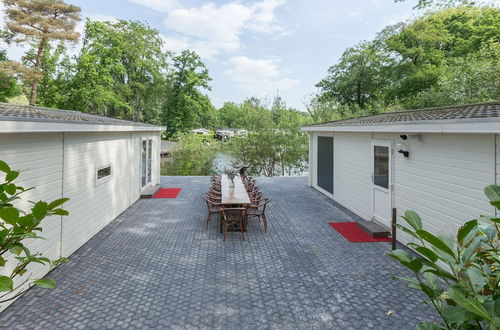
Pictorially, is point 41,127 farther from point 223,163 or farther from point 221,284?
point 223,163

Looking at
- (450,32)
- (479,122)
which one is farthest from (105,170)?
(450,32)

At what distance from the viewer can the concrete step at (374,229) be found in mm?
6078

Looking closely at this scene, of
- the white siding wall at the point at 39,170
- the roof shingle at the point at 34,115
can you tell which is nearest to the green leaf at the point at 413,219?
the roof shingle at the point at 34,115

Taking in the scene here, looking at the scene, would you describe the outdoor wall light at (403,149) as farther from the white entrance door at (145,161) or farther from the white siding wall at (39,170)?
the white entrance door at (145,161)

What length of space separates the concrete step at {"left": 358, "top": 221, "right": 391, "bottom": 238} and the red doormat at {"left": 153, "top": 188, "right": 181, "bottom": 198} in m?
6.11

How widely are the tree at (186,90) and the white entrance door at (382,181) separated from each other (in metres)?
21.4

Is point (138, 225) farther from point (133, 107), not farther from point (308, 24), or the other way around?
point (133, 107)

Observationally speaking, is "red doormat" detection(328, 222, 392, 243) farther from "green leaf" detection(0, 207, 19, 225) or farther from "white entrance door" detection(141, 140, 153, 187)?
"white entrance door" detection(141, 140, 153, 187)

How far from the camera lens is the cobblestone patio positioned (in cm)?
333

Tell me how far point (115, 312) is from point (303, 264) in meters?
2.77

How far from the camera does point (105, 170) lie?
6.91 meters

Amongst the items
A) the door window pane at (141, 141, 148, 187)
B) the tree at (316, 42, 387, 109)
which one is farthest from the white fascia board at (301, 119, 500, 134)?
the tree at (316, 42, 387, 109)

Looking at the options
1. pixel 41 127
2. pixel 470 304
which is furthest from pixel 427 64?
pixel 470 304

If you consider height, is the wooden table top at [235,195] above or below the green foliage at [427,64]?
below
